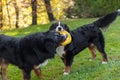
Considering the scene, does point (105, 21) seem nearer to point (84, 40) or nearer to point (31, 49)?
point (84, 40)

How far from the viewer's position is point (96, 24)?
877 cm

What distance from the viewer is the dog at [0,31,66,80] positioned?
262 inches

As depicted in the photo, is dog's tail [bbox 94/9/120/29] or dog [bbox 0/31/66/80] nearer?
dog [bbox 0/31/66/80]

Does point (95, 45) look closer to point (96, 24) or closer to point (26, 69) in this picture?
point (96, 24)

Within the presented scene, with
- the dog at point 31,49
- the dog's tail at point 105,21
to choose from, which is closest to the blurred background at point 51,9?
the dog's tail at point 105,21

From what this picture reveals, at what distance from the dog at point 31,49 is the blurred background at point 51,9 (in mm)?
13827

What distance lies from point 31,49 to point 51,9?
15.8 metres

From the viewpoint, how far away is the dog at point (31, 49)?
262 inches

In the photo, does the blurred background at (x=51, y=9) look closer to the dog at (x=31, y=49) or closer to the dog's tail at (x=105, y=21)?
the dog's tail at (x=105, y=21)

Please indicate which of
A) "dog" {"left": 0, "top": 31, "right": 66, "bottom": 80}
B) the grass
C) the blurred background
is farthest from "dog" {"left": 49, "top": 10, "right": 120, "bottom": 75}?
the blurred background

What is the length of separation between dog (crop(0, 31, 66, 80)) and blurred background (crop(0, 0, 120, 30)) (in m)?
13.8

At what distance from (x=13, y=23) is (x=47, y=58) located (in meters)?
23.6

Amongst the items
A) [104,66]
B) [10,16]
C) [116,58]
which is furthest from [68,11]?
[104,66]

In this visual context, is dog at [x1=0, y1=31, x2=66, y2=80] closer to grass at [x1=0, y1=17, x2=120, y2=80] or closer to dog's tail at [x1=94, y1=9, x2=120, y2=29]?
grass at [x1=0, y1=17, x2=120, y2=80]
